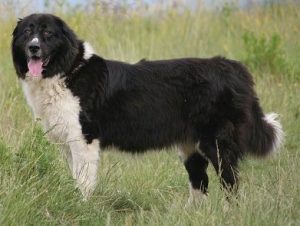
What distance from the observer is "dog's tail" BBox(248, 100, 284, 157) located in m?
5.69

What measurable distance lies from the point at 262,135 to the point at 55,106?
1.85 meters

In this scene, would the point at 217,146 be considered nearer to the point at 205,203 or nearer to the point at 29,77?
the point at 205,203

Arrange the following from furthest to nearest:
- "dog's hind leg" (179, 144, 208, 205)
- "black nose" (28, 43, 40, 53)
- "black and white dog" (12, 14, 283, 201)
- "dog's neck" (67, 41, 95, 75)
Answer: "dog's hind leg" (179, 144, 208, 205), "dog's neck" (67, 41, 95, 75), "black and white dog" (12, 14, 283, 201), "black nose" (28, 43, 40, 53)

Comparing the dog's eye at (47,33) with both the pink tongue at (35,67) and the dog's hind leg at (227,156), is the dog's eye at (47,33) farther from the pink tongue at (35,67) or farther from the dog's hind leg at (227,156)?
the dog's hind leg at (227,156)

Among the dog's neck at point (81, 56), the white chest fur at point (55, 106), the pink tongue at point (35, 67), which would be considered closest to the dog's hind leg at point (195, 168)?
the white chest fur at point (55, 106)

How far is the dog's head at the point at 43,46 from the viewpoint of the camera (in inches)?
218

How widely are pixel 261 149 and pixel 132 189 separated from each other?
122cm

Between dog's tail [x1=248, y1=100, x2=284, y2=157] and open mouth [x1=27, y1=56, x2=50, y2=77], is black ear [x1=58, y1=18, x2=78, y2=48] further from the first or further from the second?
dog's tail [x1=248, y1=100, x2=284, y2=157]

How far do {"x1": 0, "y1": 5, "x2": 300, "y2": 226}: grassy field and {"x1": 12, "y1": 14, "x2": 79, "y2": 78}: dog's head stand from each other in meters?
0.62

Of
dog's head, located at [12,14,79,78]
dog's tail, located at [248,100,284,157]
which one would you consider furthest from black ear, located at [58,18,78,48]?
dog's tail, located at [248,100,284,157]

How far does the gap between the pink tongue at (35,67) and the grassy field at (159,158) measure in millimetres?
573

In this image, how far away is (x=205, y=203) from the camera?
173 inches

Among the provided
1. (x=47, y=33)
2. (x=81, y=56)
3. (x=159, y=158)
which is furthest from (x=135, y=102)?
(x=159, y=158)

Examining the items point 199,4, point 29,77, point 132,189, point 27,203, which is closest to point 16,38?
point 29,77
